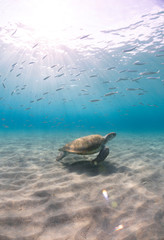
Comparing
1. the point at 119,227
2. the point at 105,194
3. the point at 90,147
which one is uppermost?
the point at 119,227

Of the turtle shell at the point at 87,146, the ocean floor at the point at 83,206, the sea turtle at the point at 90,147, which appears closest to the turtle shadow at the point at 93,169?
the ocean floor at the point at 83,206

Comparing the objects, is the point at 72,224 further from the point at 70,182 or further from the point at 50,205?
the point at 70,182

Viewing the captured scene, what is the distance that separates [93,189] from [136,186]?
1.14 meters

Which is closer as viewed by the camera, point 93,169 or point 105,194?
point 105,194

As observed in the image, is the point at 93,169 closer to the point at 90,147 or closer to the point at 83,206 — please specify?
the point at 90,147

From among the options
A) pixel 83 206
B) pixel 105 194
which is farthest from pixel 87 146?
pixel 83 206

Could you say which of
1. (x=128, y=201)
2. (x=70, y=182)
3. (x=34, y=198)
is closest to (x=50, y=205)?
(x=34, y=198)

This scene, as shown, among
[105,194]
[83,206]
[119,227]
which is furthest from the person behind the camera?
[105,194]

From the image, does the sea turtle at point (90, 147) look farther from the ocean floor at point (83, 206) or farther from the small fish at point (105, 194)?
the small fish at point (105, 194)

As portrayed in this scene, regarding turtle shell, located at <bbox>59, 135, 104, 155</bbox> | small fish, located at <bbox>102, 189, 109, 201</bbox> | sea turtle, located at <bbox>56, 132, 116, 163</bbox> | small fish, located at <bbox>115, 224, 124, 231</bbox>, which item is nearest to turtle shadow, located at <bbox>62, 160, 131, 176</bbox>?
sea turtle, located at <bbox>56, 132, 116, 163</bbox>

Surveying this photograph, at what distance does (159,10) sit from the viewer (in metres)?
13.0

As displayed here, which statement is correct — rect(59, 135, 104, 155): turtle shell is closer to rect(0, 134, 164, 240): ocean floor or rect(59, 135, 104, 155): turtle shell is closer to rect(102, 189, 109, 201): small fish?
rect(0, 134, 164, 240): ocean floor

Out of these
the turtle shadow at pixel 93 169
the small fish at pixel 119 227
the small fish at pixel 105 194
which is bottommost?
the turtle shadow at pixel 93 169

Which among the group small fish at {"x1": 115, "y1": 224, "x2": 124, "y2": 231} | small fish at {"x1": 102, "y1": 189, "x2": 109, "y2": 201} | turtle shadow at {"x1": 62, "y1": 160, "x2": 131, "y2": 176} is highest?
small fish at {"x1": 115, "y1": 224, "x2": 124, "y2": 231}
